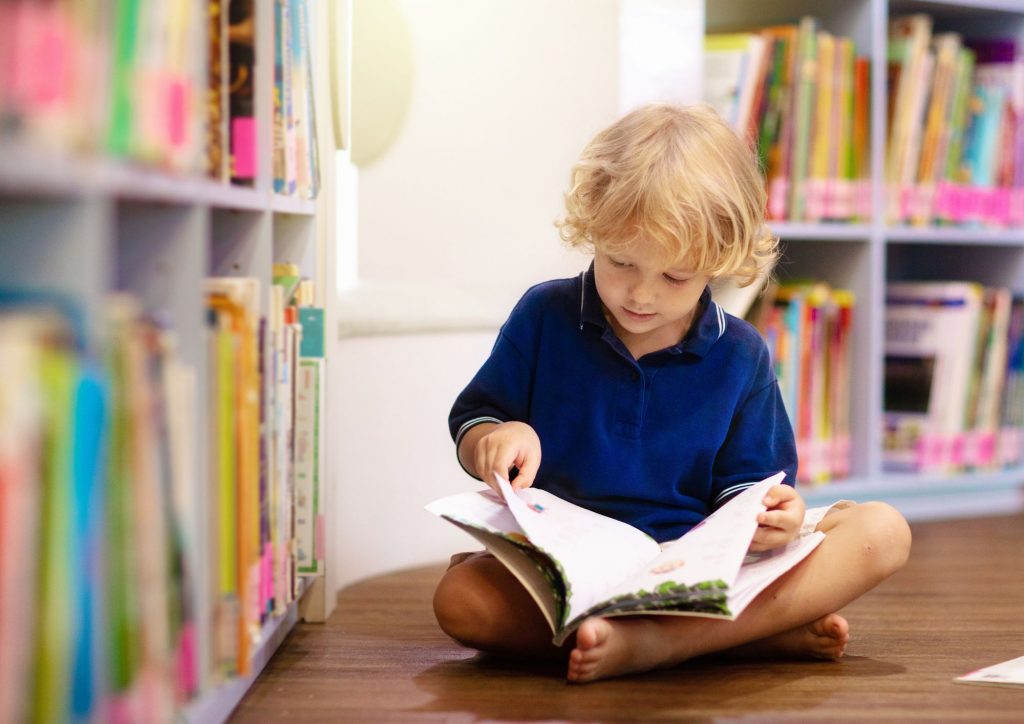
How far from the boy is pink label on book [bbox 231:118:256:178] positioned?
13.5 inches

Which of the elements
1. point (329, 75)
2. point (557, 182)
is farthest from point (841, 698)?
point (557, 182)

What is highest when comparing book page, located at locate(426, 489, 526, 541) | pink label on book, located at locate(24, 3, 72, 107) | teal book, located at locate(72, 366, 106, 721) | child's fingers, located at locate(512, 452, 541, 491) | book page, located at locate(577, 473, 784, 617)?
pink label on book, located at locate(24, 3, 72, 107)

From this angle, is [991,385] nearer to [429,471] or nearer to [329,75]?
[429,471]

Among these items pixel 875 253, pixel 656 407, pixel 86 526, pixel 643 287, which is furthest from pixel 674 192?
pixel 875 253

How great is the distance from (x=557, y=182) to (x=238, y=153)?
938 millimetres

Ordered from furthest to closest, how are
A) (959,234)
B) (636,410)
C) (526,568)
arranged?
(959,234) < (636,410) < (526,568)

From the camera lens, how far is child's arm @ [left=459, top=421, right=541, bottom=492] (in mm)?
1137

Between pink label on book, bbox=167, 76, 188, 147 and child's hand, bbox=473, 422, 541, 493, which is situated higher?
pink label on book, bbox=167, 76, 188, 147

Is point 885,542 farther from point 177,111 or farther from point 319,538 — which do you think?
point 177,111

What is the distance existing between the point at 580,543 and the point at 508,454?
107mm

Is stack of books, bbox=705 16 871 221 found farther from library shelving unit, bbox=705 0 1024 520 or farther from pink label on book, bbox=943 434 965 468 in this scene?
pink label on book, bbox=943 434 965 468

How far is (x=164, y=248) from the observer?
30.6 inches

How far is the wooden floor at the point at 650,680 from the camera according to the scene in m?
0.99

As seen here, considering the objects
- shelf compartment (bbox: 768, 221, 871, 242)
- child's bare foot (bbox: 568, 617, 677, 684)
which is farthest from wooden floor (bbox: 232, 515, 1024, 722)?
shelf compartment (bbox: 768, 221, 871, 242)
